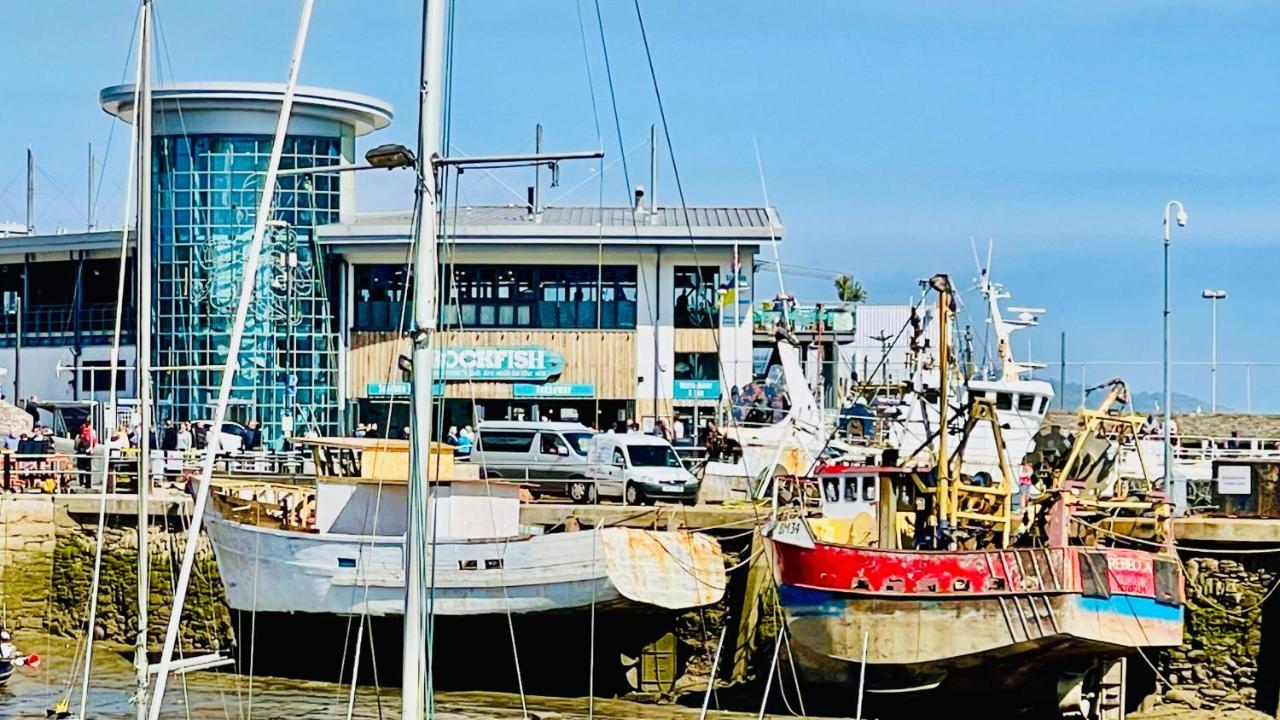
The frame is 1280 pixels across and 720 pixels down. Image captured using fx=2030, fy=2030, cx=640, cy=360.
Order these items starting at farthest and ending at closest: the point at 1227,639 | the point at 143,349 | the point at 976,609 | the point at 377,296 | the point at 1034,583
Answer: the point at 377,296, the point at 1227,639, the point at 976,609, the point at 1034,583, the point at 143,349

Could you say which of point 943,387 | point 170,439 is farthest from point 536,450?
point 943,387

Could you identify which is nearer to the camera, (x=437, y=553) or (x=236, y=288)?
(x=437, y=553)

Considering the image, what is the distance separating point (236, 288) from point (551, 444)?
1520 centimetres

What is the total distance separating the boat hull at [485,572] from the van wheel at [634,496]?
687 centimetres

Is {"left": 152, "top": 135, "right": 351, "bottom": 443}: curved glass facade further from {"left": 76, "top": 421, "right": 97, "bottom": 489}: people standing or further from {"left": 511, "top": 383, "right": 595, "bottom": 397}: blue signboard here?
{"left": 76, "top": 421, "right": 97, "bottom": 489}: people standing

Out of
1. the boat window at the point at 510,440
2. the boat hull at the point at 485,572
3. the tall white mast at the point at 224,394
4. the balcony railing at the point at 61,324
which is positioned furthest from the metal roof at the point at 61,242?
the tall white mast at the point at 224,394

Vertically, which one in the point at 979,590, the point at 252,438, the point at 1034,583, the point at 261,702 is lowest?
the point at 261,702

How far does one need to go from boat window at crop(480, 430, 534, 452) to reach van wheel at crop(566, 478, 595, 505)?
12.1 ft

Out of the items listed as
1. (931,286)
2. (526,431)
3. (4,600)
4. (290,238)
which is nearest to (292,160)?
(290,238)

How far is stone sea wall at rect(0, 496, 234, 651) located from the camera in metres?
34.8

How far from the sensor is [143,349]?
2475 centimetres

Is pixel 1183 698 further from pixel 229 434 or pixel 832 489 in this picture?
pixel 229 434

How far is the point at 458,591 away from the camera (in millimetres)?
30047

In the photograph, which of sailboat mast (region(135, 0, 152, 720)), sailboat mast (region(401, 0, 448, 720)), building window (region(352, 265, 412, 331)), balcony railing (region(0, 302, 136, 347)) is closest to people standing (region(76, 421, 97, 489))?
building window (region(352, 265, 412, 331))
